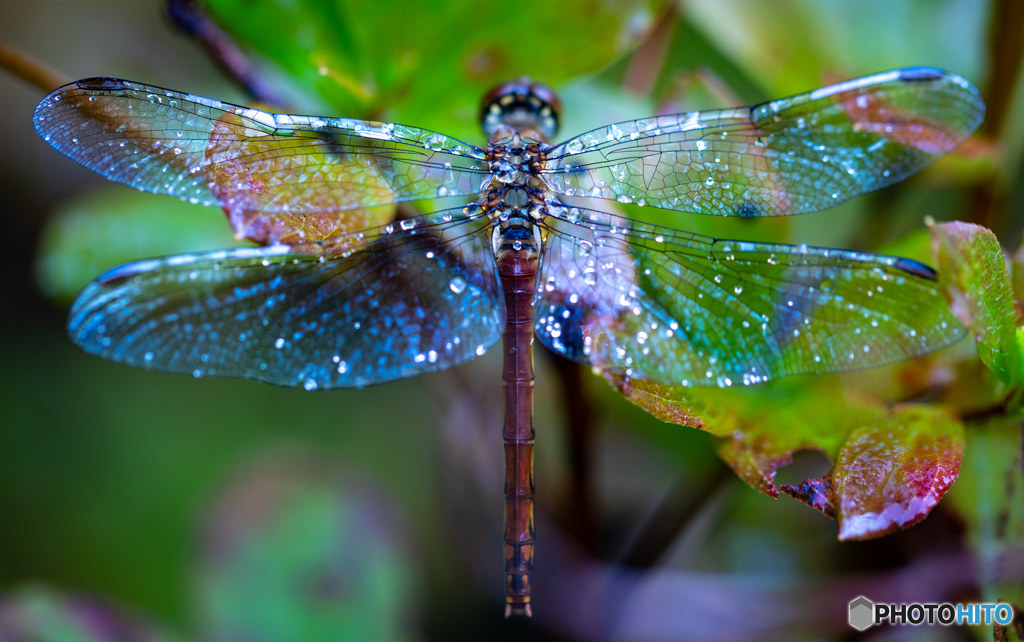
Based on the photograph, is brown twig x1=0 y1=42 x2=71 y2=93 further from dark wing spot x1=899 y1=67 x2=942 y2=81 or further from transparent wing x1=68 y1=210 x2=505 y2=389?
dark wing spot x1=899 y1=67 x2=942 y2=81

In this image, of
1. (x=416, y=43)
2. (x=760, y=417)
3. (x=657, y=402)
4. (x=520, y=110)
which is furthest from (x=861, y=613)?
(x=416, y=43)

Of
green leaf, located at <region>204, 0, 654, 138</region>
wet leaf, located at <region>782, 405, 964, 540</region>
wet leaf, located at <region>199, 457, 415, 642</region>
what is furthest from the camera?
wet leaf, located at <region>199, 457, 415, 642</region>

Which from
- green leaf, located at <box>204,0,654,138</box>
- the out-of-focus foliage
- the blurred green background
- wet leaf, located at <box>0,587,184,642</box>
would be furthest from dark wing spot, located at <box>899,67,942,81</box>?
wet leaf, located at <box>0,587,184,642</box>

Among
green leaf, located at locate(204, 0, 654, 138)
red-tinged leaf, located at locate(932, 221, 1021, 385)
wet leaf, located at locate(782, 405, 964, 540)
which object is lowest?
wet leaf, located at locate(782, 405, 964, 540)

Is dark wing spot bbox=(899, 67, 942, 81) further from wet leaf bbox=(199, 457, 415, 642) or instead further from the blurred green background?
wet leaf bbox=(199, 457, 415, 642)

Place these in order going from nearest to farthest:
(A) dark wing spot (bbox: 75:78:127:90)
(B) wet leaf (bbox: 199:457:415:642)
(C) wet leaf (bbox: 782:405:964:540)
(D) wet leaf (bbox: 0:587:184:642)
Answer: (C) wet leaf (bbox: 782:405:964:540) → (A) dark wing spot (bbox: 75:78:127:90) → (D) wet leaf (bbox: 0:587:184:642) → (B) wet leaf (bbox: 199:457:415:642)

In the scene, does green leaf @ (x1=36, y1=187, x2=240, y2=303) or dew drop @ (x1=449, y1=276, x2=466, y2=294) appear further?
green leaf @ (x1=36, y1=187, x2=240, y2=303)

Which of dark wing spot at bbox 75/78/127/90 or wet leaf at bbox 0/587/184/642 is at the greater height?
dark wing spot at bbox 75/78/127/90

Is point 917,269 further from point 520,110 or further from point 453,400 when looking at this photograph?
point 453,400
